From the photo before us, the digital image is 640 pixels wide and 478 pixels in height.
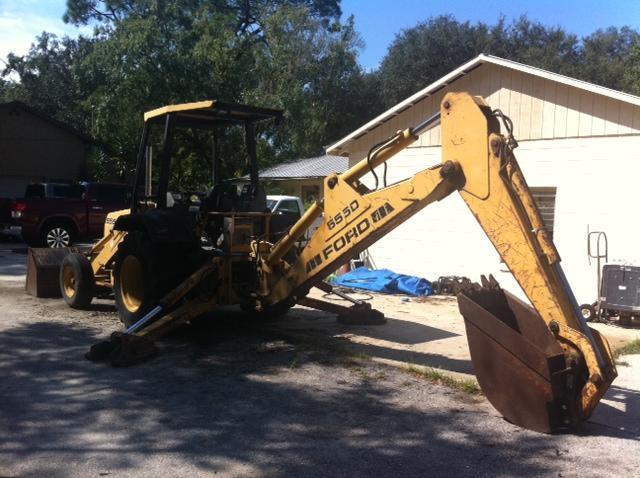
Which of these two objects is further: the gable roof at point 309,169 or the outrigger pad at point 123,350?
the gable roof at point 309,169

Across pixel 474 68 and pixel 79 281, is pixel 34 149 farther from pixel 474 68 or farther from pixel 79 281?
pixel 474 68

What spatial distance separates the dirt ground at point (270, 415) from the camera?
4449 mm

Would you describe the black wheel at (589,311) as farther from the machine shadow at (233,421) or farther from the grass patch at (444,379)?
the machine shadow at (233,421)

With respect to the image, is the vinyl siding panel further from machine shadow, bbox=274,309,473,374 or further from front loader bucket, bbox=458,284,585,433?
front loader bucket, bbox=458,284,585,433

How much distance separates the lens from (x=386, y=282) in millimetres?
12758

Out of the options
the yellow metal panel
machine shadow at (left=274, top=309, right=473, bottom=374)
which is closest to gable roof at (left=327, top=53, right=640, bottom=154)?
machine shadow at (left=274, top=309, right=473, bottom=374)

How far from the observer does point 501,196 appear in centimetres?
511

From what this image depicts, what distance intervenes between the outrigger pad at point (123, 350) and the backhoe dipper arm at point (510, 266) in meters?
2.59

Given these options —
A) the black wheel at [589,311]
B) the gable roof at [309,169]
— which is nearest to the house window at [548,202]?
the black wheel at [589,311]

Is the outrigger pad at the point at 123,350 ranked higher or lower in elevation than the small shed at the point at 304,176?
lower

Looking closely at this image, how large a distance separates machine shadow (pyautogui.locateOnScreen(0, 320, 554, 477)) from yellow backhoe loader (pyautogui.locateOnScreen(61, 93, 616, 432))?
18.2 inches

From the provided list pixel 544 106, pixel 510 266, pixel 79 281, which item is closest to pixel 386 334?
pixel 510 266

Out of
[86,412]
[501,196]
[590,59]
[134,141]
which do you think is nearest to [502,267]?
[501,196]

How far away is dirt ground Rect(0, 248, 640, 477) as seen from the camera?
445cm
